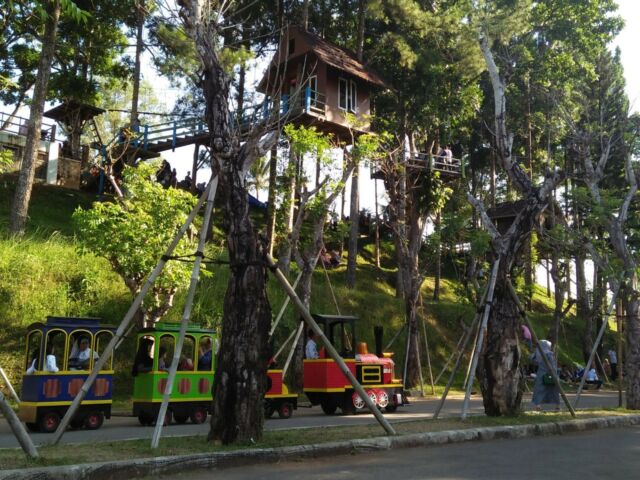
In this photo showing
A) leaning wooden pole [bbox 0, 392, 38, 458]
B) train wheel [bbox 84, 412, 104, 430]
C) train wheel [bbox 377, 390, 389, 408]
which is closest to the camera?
leaning wooden pole [bbox 0, 392, 38, 458]

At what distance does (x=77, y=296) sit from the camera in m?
19.6

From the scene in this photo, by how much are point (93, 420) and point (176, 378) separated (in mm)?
1896

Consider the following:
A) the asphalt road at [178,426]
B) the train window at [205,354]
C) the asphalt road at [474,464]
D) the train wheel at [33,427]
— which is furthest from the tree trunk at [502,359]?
the train wheel at [33,427]

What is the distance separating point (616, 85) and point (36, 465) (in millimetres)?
21527

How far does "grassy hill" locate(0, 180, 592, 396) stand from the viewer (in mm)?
18375

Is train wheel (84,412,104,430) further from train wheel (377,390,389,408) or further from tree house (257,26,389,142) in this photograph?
tree house (257,26,389,142)

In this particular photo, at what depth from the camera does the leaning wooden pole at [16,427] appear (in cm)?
637

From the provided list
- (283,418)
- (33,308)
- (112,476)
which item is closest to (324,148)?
(283,418)

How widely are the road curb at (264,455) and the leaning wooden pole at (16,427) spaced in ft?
2.00

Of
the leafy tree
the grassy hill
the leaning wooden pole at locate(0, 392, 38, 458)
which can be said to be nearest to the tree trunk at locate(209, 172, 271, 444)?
the leaning wooden pole at locate(0, 392, 38, 458)

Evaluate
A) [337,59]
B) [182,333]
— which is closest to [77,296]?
[182,333]

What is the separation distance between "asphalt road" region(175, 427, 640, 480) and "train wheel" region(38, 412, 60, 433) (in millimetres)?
6706

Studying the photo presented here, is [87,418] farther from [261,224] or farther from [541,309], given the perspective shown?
[541,309]

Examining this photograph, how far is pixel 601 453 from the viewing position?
9039mm
